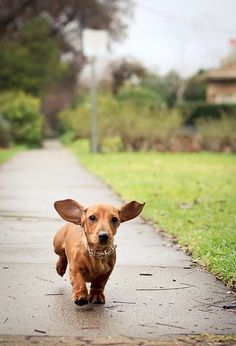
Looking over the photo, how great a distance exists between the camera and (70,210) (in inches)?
180

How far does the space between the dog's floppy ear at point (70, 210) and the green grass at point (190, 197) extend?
137 cm

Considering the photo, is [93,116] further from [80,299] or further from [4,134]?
[80,299]

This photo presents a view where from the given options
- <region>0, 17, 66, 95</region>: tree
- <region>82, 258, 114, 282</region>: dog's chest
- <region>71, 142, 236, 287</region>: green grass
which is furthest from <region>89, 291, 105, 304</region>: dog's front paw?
<region>0, 17, 66, 95</region>: tree

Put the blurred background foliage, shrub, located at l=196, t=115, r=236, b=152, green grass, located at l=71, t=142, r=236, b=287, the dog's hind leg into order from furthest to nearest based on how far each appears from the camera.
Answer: shrub, located at l=196, t=115, r=236, b=152
the blurred background foliage
green grass, located at l=71, t=142, r=236, b=287
the dog's hind leg

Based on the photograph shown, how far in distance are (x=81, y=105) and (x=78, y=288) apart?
35253 millimetres

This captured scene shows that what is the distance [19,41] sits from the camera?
1405 inches

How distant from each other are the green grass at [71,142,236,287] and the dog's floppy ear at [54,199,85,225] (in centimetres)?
137

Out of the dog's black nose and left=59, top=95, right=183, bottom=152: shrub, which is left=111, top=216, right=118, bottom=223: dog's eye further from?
left=59, top=95, right=183, bottom=152: shrub

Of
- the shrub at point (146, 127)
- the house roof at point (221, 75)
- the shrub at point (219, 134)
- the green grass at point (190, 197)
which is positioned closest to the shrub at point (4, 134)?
the shrub at point (146, 127)

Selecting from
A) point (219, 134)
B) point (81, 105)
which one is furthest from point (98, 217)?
point (81, 105)

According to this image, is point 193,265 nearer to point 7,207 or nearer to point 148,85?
point 7,207

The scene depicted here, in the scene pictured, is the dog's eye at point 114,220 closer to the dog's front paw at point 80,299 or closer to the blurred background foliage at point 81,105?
the dog's front paw at point 80,299

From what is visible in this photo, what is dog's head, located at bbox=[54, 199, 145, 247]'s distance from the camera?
4.14 meters

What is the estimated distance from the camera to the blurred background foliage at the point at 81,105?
84.6 ft
